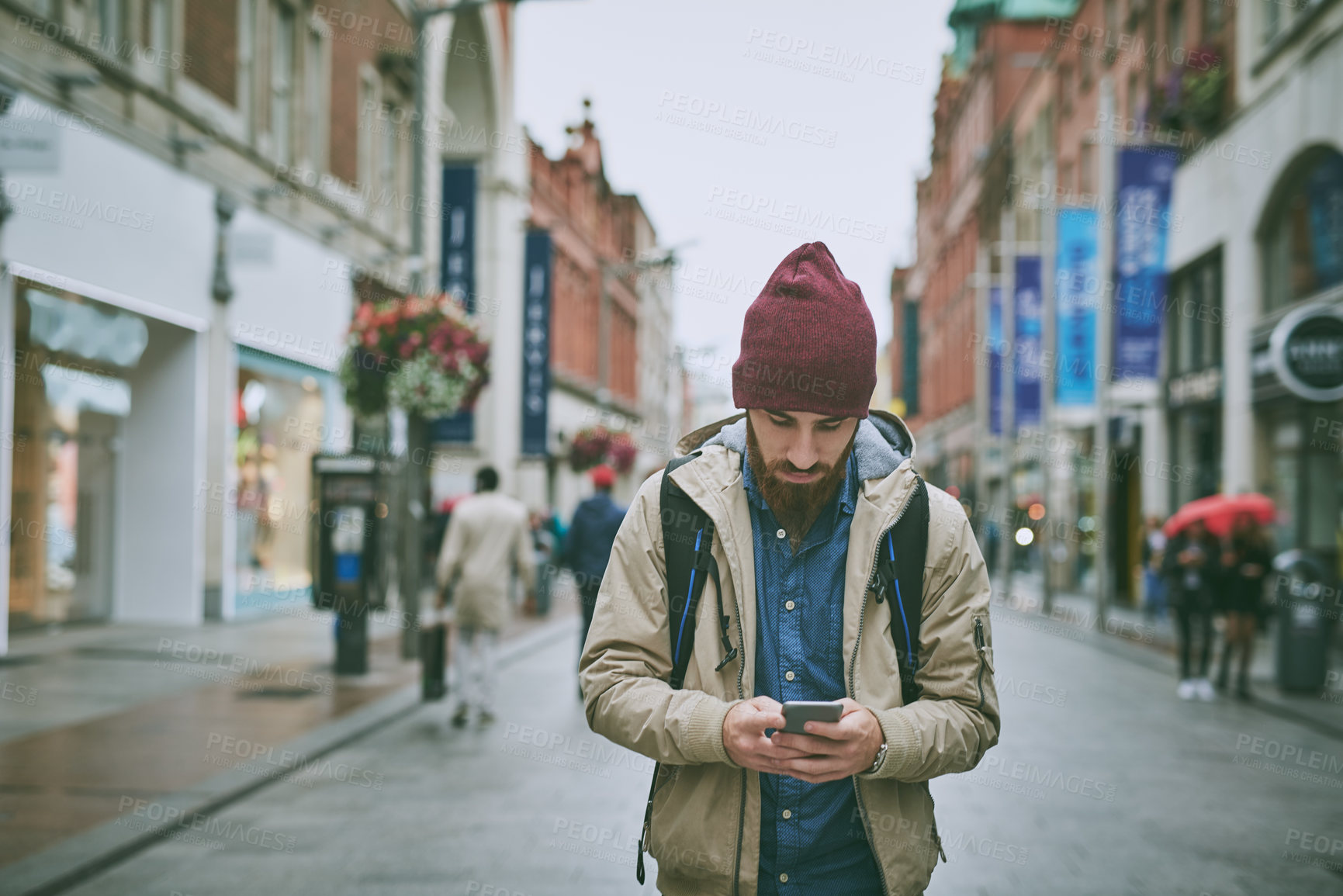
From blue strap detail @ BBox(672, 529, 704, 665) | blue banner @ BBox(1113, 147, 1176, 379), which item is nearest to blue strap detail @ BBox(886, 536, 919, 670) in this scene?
blue strap detail @ BBox(672, 529, 704, 665)

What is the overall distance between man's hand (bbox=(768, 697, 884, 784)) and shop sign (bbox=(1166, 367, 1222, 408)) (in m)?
19.3

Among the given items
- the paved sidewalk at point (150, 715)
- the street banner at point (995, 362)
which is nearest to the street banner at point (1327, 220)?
the paved sidewalk at point (150, 715)

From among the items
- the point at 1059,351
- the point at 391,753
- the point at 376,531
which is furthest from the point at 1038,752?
the point at 1059,351

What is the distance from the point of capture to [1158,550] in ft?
56.7

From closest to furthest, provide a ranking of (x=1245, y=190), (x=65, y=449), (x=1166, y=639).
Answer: (x=65, y=449), (x=1166, y=639), (x=1245, y=190)

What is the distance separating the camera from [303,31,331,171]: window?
18855 mm

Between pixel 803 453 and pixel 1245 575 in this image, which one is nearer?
pixel 803 453

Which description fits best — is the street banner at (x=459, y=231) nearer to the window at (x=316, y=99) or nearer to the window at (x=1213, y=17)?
the window at (x=316, y=99)

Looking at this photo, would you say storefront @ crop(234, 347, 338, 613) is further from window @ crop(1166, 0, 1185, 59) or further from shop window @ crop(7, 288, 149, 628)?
window @ crop(1166, 0, 1185, 59)

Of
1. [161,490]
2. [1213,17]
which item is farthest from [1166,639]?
[161,490]

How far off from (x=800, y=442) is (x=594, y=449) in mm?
25809

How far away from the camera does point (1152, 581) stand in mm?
19969

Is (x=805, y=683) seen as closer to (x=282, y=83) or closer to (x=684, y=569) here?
(x=684, y=569)

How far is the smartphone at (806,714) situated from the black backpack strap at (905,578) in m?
0.32
